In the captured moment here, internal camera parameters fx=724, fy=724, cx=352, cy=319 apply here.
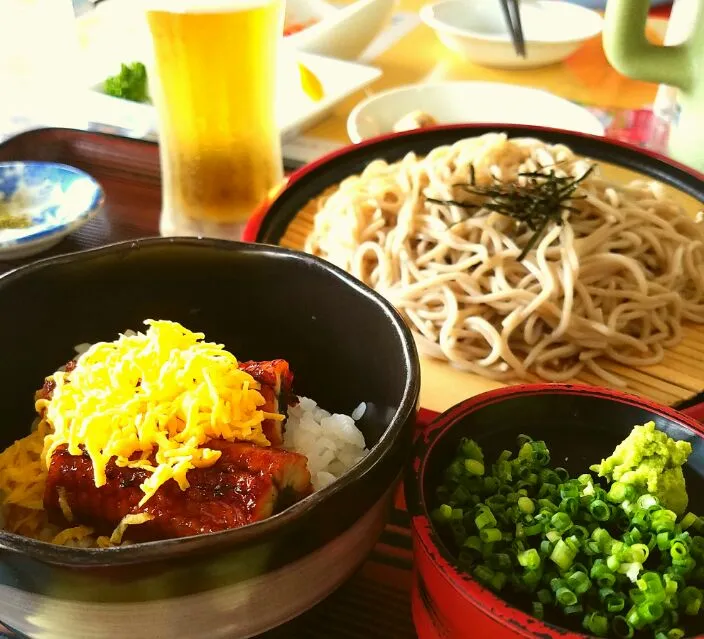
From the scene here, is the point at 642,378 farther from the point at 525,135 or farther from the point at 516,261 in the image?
the point at 525,135

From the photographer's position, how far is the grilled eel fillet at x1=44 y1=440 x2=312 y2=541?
69 centimetres

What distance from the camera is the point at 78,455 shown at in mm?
746

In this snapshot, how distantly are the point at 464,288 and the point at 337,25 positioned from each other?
132cm

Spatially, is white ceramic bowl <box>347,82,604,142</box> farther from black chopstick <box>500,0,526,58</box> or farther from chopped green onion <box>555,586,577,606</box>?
chopped green onion <box>555,586,577,606</box>

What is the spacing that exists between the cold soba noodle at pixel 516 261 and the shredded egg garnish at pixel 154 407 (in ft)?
Answer: 1.63

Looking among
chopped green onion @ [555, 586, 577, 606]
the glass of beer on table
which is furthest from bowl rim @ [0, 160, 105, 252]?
chopped green onion @ [555, 586, 577, 606]

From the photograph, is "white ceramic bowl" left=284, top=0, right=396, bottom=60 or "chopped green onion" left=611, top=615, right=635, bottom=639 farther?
"white ceramic bowl" left=284, top=0, right=396, bottom=60

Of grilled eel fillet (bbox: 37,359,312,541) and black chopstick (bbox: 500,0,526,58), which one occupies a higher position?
black chopstick (bbox: 500,0,526,58)

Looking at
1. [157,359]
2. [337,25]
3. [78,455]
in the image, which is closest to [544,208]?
[157,359]

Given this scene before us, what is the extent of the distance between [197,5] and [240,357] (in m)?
0.66

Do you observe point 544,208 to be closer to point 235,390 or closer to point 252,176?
point 252,176

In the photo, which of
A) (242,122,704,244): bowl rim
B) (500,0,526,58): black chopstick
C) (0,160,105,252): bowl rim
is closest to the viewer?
(0,160,105,252): bowl rim

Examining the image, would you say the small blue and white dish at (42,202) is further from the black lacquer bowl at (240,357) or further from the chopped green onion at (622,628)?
the chopped green onion at (622,628)

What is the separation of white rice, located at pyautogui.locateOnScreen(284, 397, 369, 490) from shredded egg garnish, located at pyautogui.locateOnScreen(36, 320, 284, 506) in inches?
3.6
